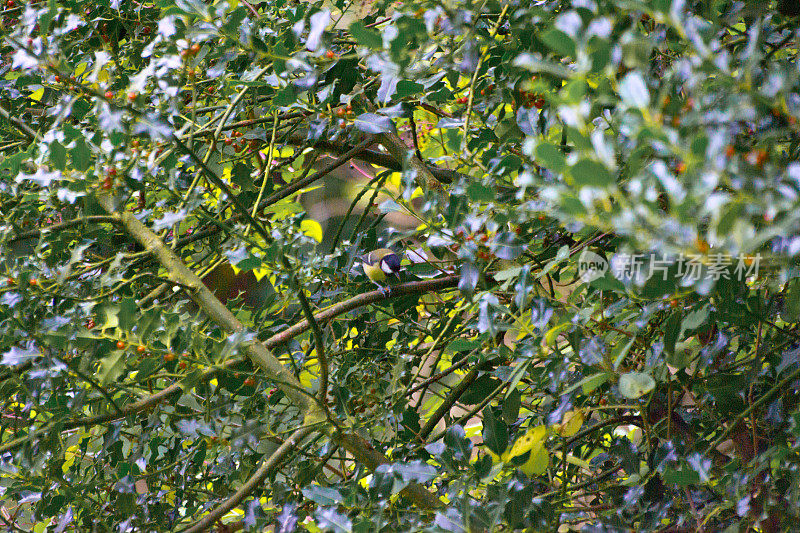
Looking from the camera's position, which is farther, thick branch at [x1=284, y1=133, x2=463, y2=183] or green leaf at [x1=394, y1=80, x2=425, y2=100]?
thick branch at [x1=284, y1=133, x2=463, y2=183]

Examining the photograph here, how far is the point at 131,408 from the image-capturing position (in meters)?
0.94

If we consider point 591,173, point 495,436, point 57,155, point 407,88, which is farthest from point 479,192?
point 57,155

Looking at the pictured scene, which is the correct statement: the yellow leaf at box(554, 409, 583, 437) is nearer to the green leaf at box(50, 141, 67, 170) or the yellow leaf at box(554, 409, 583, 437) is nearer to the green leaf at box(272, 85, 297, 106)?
the green leaf at box(272, 85, 297, 106)

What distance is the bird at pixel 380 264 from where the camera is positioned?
110 cm

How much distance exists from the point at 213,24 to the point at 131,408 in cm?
48

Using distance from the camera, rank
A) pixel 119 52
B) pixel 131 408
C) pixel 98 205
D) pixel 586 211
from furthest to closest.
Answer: pixel 119 52 → pixel 98 205 → pixel 131 408 → pixel 586 211

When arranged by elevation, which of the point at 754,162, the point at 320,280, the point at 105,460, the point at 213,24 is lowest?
the point at 105,460

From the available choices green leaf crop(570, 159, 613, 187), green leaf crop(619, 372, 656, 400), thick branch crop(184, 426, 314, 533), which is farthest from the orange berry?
thick branch crop(184, 426, 314, 533)

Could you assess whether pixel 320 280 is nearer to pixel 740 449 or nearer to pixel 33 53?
pixel 33 53

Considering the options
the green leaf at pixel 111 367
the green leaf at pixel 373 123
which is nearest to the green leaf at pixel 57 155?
the green leaf at pixel 111 367

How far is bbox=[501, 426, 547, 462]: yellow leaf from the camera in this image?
2.73 feet

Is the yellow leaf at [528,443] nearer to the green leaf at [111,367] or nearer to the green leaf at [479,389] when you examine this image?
the green leaf at [479,389]

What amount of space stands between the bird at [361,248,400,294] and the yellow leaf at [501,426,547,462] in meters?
0.33

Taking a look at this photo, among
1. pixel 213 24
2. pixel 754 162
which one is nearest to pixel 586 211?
pixel 754 162
